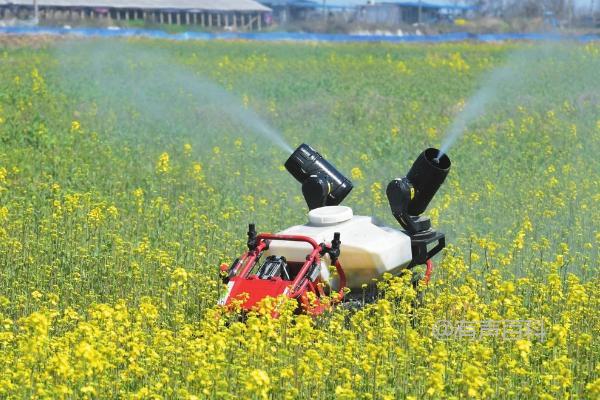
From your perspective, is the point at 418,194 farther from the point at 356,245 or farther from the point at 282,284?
the point at 282,284

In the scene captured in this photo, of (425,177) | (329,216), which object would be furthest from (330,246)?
(425,177)

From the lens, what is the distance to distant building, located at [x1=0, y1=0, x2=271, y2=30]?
228 ft

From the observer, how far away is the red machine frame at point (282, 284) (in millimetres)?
8234

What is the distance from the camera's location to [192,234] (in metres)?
12.0

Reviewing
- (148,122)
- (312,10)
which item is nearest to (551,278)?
(148,122)

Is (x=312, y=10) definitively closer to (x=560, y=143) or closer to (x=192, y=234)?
(x=560, y=143)

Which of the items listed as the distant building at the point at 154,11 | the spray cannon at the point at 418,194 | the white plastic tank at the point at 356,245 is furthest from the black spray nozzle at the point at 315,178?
the distant building at the point at 154,11

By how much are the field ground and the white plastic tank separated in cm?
36

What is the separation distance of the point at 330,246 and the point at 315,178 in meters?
1.06

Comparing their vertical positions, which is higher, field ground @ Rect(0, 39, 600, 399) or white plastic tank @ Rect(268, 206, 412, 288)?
white plastic tank @ Rect(268, 206, 412, 288)

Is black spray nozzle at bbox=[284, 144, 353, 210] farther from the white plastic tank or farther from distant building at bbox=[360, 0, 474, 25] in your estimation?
distant building at bbox=[360, 0, 474, 25]

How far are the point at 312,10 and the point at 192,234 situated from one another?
9710cm

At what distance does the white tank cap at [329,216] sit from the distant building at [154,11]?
6072 centimetres

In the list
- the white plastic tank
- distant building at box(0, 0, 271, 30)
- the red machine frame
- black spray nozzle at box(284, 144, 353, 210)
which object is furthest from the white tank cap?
distant building at box(0, 0, 271, 30)
